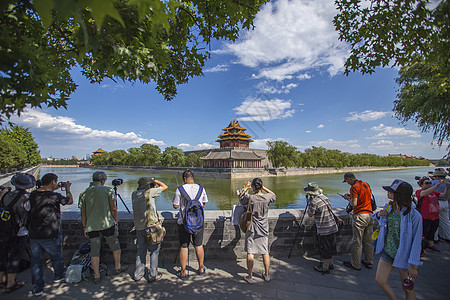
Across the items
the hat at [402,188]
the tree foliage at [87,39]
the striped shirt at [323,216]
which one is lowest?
the striped shirt at [323,216]

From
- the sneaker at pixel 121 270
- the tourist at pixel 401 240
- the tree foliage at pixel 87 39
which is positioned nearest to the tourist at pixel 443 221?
the tourist at pixel 401 240

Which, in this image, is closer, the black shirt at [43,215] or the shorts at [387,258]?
the shorts at [387,258]

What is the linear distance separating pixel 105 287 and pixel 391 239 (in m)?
Answer: 3.72

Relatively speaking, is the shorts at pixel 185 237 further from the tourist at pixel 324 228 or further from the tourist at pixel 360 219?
the tourist at pixel 360 219

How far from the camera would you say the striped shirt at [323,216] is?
11.0 feet

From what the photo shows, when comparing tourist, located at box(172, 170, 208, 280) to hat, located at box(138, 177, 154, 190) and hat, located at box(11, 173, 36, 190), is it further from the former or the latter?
hat, located at box(11, 173, 36, 190)

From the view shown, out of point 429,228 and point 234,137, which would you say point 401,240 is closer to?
point 429,228

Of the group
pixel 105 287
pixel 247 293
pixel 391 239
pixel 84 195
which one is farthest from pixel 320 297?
pixel 84 195

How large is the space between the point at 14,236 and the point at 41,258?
51 cm

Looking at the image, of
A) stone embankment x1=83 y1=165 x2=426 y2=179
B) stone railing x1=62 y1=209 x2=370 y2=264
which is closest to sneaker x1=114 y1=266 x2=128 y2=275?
stone railing x1=62 y1=209 x2=370 y2=264

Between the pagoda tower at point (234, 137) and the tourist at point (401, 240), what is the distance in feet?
151

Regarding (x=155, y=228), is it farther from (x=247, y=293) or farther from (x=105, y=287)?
(x=247, y=293)

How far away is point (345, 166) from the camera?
60.6 metres

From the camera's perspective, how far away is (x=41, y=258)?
2869mm
